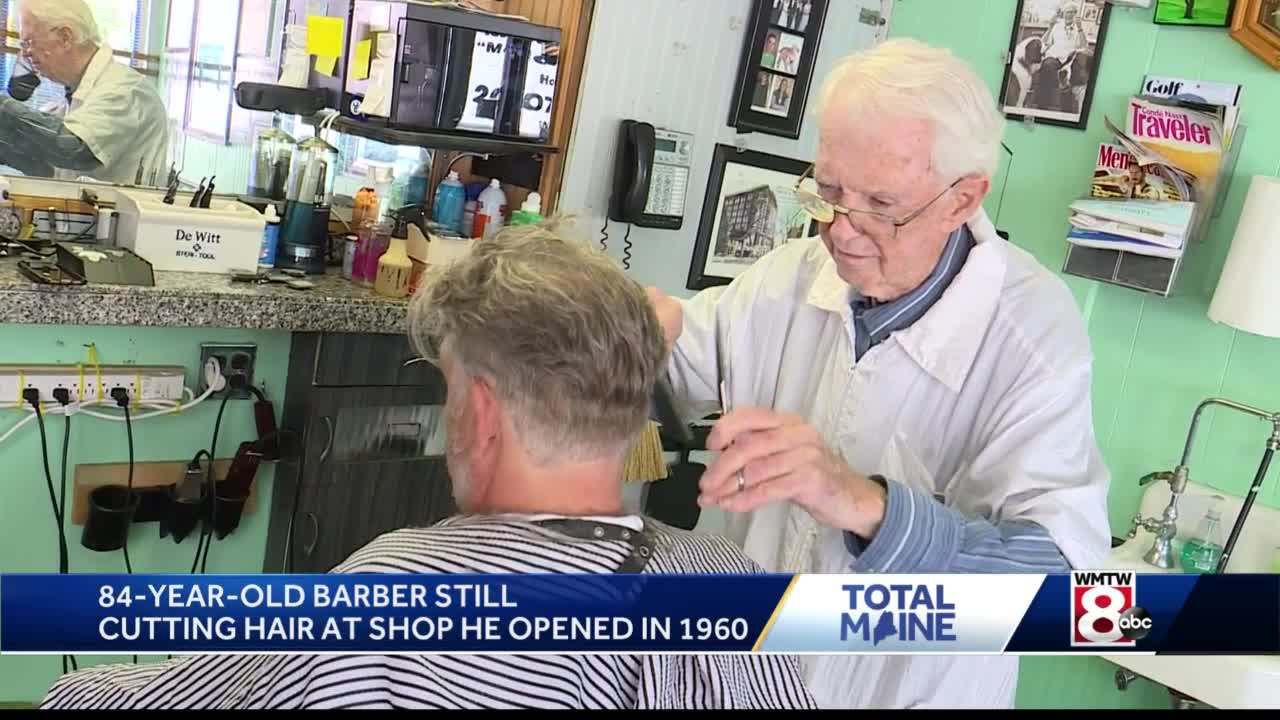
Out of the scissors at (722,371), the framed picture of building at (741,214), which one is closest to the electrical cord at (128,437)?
the scissors at (722,371)

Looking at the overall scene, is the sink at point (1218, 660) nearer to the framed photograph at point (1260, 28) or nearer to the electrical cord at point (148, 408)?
the framed photograph at point (1260, 28)

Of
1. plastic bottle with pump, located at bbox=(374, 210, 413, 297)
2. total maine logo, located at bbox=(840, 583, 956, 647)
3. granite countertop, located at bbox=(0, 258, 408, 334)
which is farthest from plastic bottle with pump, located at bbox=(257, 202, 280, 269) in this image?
total maine logo, located at bbox=(840, 583, 956, 647)

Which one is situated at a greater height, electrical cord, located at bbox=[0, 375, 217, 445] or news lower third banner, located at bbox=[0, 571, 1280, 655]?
news lower third banner, located at bbox=[0, 571, 1280, 655]

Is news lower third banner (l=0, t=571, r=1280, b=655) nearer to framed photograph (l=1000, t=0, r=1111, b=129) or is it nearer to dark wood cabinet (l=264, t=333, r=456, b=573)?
dark wood cabinet (l=264, t=333, r=456, b=573)

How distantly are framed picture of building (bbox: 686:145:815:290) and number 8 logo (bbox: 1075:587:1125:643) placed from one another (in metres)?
2.09

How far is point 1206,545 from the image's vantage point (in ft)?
9.39

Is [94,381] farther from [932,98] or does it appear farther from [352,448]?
[932,98]

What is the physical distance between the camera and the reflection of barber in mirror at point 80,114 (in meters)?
2.56

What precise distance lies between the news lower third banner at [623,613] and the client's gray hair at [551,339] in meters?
0.18

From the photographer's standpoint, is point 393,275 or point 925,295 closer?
point 925,295

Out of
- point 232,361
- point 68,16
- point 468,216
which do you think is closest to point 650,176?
point 468,216

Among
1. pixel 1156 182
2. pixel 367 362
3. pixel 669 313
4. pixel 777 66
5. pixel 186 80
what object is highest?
pixel 777 66

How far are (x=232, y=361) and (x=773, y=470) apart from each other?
1.66 metres

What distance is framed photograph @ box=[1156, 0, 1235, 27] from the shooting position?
288 cm
